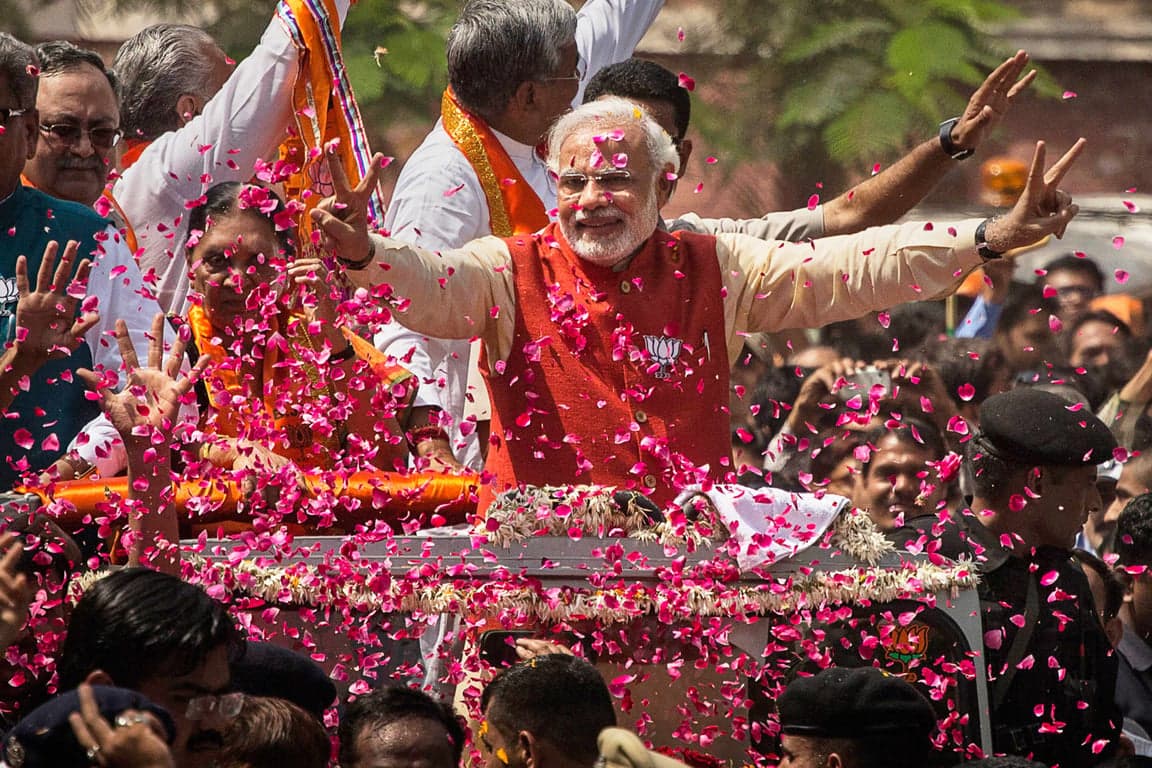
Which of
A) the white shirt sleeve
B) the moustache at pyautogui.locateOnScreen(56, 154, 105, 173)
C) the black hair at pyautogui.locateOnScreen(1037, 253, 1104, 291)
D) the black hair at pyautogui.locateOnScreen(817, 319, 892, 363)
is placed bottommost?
the black hair at pyautogui.locateOnScreen(817, 319, 892, 363)

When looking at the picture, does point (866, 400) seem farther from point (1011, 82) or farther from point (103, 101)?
point (103, 101)

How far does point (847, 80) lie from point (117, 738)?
11.0m

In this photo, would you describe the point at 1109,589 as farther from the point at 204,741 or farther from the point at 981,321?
the point at 981,321

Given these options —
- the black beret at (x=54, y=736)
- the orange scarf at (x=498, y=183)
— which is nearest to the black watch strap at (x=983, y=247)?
the orange scarf at (x=498, y=183)

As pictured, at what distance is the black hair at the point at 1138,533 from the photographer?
21.3 ft

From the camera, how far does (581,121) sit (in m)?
6.21

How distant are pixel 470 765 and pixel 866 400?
A: 2.96 metres

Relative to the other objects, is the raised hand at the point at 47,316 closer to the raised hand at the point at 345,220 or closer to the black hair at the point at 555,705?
the raised hand at the point at 345,220

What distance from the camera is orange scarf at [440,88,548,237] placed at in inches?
280

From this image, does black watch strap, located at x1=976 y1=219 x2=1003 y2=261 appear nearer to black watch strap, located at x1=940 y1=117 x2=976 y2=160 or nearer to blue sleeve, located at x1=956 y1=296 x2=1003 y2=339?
black watch strap, located at x1=940 y1=117 x2=976 y2=160

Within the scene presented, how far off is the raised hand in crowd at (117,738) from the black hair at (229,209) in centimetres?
285

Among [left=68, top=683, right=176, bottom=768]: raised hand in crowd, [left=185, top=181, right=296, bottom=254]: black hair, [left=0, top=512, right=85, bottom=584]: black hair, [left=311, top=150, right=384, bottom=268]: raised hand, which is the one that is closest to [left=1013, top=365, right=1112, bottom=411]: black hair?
[left=185, top=181, right=296, bottom=254]: black hair

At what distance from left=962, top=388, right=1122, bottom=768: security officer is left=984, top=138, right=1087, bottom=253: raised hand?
0.46m

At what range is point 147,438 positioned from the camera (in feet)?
17.1
